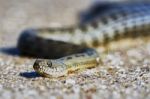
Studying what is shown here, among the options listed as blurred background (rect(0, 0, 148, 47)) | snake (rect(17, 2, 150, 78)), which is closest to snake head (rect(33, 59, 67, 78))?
snake (rect(17, 2, 150, 78))

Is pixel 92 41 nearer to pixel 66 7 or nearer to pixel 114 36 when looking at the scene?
pixel 114 36

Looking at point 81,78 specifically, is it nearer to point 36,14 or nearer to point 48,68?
point 48,68

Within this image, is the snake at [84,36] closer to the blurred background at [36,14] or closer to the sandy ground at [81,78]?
the sandy ground at [81,78]

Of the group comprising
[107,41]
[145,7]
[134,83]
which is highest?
[145,7]

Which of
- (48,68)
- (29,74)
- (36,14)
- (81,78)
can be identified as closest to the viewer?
(48,68)

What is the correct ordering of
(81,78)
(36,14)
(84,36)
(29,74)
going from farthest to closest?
(36,14), (84,36), (29,74), (81,78)

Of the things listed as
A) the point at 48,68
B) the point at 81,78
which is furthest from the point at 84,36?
the point at 48,68

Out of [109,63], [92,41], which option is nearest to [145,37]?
[92,41]

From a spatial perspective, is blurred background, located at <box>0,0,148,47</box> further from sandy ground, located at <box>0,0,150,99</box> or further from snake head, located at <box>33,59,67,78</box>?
snake head, located at <box>33,59,67,78</box>
